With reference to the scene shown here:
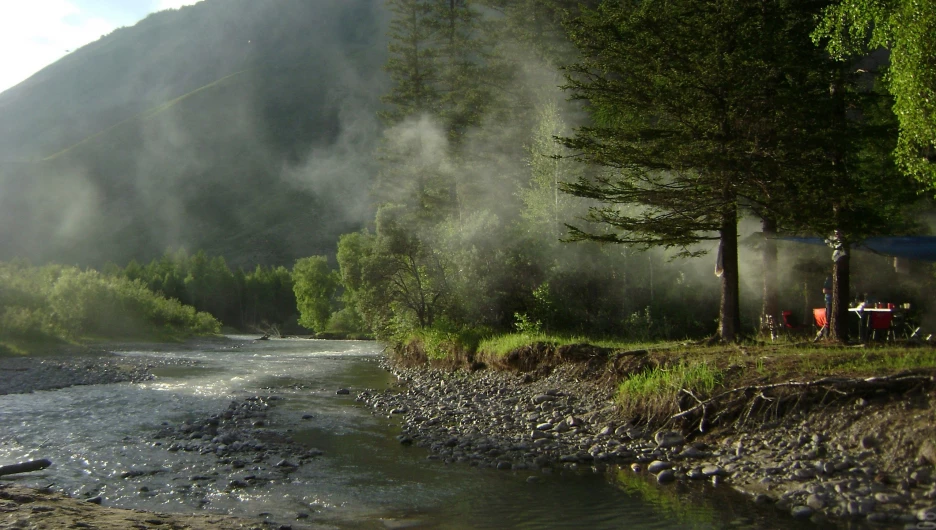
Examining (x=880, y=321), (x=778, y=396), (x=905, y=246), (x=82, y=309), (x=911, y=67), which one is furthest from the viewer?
(x=82, y=309)

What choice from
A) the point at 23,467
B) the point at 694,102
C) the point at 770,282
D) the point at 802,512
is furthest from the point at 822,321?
the point at 23,467

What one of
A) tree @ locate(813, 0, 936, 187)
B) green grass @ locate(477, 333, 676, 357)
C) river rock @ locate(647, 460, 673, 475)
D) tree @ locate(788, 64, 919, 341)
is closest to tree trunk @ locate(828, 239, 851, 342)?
tree @ locate(788, 64, 919, 341)

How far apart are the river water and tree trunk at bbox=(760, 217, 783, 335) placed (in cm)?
893

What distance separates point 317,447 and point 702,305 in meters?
15.4

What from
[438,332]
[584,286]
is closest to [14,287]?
[438,332]

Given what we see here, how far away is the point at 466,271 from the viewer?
27.3m

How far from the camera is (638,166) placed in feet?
55.7

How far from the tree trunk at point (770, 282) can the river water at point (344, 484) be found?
8.93m

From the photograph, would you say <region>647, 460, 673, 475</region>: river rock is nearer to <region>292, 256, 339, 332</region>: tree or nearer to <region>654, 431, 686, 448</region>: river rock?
<region>654, 431, 686, 448</region>: river rock

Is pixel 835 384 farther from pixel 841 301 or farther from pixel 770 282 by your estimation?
pixel 770 282

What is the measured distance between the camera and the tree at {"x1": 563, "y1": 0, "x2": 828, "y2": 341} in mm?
15281

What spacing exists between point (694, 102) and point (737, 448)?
7.94 meters

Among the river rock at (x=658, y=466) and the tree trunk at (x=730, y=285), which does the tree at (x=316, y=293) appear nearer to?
the tree trunk at (x=730, y=285)

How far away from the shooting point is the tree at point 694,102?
1528cm
